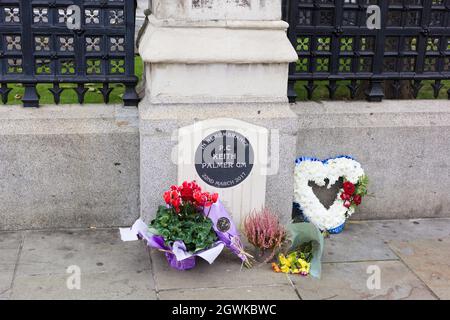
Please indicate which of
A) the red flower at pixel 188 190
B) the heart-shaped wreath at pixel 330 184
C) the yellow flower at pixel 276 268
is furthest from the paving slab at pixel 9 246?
the heart-shaped wreath at pixel 330 184

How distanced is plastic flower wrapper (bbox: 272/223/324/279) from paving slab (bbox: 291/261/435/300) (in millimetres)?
82

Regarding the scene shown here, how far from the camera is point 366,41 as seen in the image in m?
6.23

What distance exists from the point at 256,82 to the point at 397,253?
1854mm

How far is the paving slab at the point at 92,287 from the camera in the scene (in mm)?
4637

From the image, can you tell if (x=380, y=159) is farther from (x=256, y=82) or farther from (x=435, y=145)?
(x=256, y=82)

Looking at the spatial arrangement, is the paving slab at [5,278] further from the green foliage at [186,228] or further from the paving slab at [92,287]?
the green foliage at [186,228]

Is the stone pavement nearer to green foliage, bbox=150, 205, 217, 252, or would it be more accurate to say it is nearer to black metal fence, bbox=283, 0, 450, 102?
green foliage, bbox=150, 205, 217, 252

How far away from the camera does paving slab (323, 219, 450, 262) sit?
17.9ft

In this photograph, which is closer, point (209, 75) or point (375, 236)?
point (209, 75)

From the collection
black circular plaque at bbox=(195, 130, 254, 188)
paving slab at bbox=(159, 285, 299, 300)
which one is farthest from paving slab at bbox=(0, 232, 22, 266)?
black circular plaque at bbox=(195, 130, 254, 188)

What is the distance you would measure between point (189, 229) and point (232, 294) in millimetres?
580

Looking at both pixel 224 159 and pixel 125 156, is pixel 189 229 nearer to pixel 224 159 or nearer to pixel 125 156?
pixel 224 159

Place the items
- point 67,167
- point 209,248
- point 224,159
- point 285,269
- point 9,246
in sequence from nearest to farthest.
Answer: point 209,248 → point 285,269 → point 224,159 → point 9,246 → point 67,167

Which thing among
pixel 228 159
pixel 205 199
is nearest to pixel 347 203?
pixel 228 159
